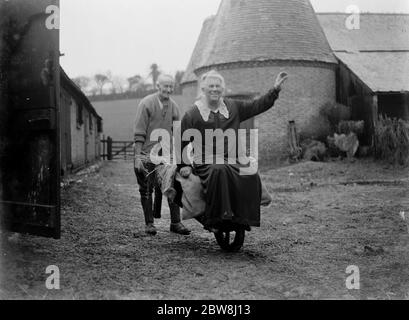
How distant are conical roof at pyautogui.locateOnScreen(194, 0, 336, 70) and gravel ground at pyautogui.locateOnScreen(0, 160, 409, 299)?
13.1 m

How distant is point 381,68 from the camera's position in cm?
2289

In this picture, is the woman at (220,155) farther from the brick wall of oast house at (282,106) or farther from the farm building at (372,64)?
the brick wall of oast house at (282,106)

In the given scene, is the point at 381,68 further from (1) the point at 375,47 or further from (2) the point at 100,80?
(2) the point at 100,80

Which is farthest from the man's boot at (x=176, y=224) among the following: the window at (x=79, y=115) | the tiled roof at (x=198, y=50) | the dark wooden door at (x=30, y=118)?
the tiled roof at (x=198, y=50)

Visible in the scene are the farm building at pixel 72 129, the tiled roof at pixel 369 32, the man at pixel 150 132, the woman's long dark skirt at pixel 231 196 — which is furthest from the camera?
the tiled roof at pixel 369 32

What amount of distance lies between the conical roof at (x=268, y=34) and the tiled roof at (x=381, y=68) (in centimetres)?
123

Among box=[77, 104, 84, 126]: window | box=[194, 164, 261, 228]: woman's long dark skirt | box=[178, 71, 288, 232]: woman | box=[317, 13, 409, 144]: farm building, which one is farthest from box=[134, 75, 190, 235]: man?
box=[317, 13, 409, 144]: farm building

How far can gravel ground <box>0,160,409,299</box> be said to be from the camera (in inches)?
173

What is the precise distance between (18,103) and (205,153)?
2.11 meters

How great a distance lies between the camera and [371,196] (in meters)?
11.4

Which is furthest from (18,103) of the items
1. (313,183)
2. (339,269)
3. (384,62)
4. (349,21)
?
(349,21)

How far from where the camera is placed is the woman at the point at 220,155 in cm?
557

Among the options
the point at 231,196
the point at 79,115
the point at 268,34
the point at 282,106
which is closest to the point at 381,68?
the point at 282,106

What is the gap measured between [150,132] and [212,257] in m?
2.09
